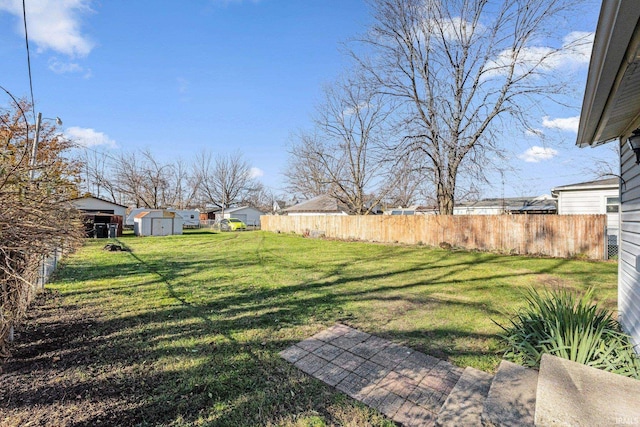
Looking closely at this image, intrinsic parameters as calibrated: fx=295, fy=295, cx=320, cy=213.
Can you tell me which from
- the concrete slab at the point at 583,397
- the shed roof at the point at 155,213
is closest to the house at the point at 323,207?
the shed roof at the point at 155,213

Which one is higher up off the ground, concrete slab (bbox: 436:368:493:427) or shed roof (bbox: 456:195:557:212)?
shed roof (bbox: 456:195:557:212)

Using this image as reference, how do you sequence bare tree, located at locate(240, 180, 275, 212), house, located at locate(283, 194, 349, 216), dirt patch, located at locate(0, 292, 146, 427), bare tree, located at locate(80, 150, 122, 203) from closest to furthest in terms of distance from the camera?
dirt patch, located at locate(0, 292, 146, 427)
house, located at locate(283, 194, 349, 216)
bare tree, located at locate(80, 150, 122, 203)
bare tree, located at locate(240, 180, 275, 212)

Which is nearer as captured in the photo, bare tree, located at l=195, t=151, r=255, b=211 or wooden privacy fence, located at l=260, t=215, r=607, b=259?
wooden privacy fence, located at l=260, t=215, r=607, b=259

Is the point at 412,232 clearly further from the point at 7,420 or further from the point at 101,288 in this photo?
the point at 7,420

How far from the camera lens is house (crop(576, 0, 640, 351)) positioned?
1467 mm

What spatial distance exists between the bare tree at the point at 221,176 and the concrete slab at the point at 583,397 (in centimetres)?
4184

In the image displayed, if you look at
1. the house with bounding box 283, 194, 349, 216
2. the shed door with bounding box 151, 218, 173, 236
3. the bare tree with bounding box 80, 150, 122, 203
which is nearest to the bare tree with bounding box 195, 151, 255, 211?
the bare tree with bounding box 80, 150, 122, 203

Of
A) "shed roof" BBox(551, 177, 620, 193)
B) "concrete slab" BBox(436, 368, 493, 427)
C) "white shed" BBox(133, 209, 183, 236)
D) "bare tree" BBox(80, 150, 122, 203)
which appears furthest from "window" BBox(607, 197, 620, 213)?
"bare tree" BBox(80, 150, 122, 203)

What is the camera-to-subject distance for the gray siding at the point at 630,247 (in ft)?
9.96

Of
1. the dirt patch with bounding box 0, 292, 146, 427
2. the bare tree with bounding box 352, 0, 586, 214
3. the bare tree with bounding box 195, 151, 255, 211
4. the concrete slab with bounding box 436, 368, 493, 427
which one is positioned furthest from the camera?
the bare tree with bounding box 195, 151, 255, 211

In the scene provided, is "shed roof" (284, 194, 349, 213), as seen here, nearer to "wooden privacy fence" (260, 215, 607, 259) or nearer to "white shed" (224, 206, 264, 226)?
"wooden privacy fence" (260, 215, 607, 259)

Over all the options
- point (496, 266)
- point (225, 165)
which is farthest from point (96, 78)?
point (225, 165)

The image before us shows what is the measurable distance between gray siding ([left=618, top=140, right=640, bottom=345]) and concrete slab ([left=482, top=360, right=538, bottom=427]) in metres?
1.44

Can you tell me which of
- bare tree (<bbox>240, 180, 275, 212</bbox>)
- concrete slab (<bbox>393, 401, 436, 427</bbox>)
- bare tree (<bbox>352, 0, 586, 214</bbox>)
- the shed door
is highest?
bare tree (<bbox>352, 0, 586, 214</bbox>)
